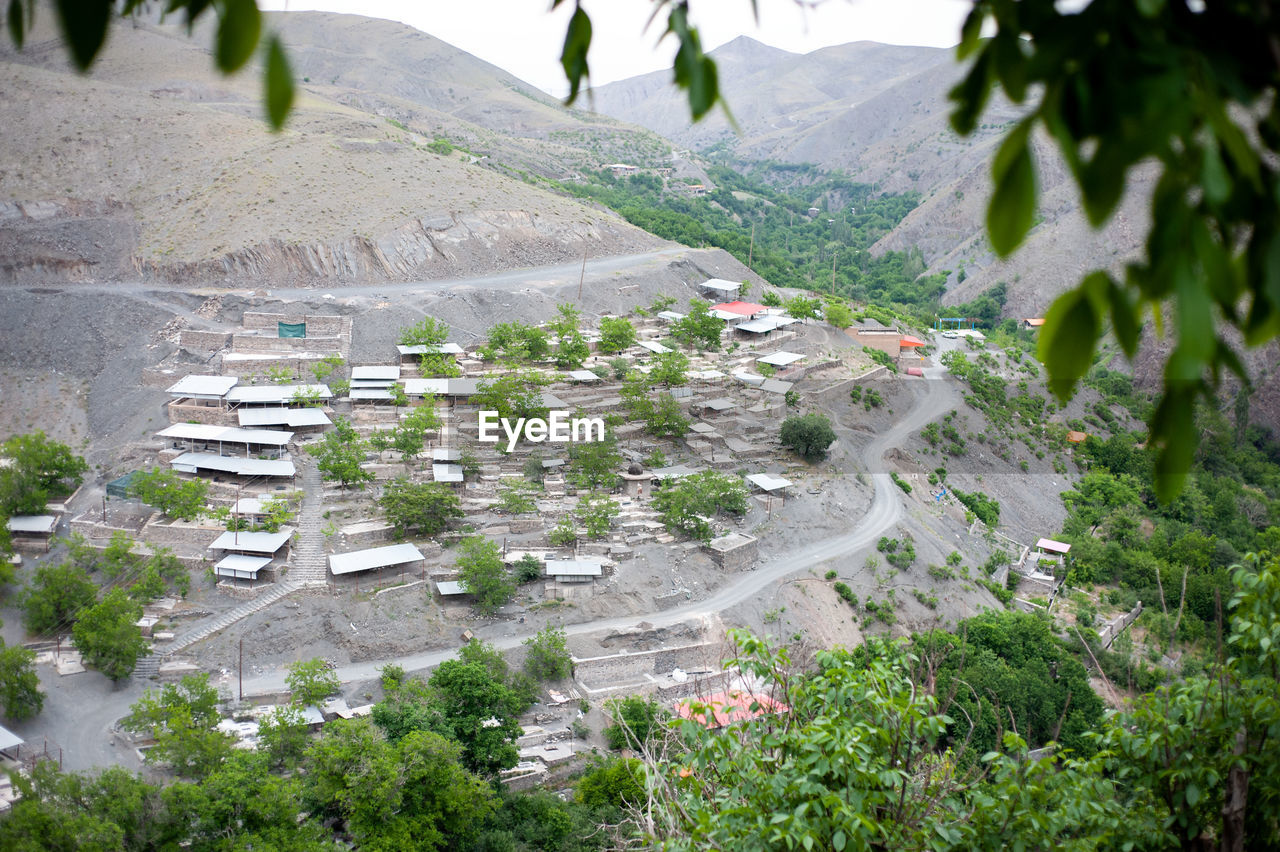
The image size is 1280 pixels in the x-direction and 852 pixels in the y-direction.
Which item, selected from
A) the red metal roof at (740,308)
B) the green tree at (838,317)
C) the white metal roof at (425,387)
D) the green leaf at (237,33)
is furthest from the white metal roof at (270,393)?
the green leaf at (237,33)

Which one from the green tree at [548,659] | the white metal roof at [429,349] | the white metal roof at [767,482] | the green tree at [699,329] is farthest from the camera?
the green tree at [699,329]

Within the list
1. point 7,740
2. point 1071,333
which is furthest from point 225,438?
point 1071,333

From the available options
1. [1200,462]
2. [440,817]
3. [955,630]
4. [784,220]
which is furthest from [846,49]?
[440,817]

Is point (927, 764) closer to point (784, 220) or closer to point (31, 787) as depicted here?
point (31, 787)

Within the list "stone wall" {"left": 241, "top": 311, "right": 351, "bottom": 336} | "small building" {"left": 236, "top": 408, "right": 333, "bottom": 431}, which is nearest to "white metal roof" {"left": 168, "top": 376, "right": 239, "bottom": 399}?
"small building" {"left": 236, "top": 408, "right": 333, "bottom": 431}

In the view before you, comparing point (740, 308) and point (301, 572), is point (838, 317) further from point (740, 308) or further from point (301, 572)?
point (301, 572)

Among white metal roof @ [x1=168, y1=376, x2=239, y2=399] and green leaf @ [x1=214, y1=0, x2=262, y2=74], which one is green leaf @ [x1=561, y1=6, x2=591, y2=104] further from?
white metal roof @ [x1=168, y1=376, x2=239, y2=399]

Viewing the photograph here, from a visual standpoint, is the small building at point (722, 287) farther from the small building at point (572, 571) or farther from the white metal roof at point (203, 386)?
the small building at point (572, 571)
